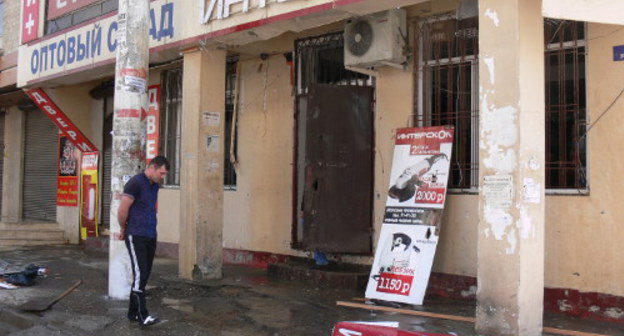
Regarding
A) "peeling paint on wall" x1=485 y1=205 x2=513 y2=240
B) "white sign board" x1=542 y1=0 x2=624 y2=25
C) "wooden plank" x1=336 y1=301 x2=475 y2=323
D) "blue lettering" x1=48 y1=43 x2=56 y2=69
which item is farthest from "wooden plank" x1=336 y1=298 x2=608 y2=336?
"blue lettering" x1=48 y1=43 x2=56 y2=69

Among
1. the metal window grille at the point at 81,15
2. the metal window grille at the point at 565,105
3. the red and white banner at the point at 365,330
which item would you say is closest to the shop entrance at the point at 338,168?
the metal window grille at the point at 565,105

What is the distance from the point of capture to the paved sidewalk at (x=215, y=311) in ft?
19.8

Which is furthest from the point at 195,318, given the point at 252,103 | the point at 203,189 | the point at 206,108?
the point at 252,103

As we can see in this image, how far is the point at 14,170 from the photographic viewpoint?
16.3 m

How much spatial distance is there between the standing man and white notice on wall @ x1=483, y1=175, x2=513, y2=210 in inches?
127

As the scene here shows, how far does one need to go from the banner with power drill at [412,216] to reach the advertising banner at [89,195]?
26.4 feet

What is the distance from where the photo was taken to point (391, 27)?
7.84 m

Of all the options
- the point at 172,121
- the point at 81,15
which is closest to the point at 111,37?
the point at 81,15

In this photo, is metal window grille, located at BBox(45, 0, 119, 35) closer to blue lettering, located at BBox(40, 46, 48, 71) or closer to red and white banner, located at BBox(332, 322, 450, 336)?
blue lettering, located at BBox(40, 46, 48, 71)

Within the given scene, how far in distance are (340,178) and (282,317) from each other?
248cm

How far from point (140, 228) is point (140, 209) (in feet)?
0.64

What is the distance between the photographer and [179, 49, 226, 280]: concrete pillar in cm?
864

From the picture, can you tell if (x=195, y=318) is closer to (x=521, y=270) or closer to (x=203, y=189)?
(x=203, y=189)

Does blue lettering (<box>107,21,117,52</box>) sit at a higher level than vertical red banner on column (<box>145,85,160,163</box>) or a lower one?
higher
